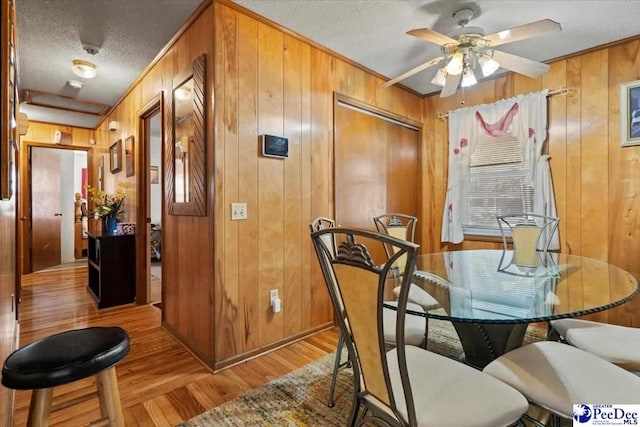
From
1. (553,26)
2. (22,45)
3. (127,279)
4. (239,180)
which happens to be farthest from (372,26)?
→ (127,279)

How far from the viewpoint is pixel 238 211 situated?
88.4 inches

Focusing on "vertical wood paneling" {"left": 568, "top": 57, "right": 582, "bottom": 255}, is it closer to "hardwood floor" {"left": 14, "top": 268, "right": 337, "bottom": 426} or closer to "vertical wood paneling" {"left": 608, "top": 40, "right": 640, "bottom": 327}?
"vertical wood paneling" {"left": 608, "top": 40, "right": 640, "bottom": 327}

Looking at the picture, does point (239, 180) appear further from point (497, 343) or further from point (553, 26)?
point (553, 26)

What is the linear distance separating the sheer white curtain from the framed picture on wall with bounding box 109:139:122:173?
4.22 m

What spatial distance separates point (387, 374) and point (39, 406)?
119 cm

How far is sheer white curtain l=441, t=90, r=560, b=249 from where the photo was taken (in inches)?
122

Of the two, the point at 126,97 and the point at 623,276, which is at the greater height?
the point at 126,97

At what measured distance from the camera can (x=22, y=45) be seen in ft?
8.79

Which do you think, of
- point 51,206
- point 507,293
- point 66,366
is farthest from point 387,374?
point 51,206

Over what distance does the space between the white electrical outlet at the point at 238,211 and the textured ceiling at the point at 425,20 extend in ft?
4.55

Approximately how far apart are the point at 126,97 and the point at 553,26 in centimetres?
428

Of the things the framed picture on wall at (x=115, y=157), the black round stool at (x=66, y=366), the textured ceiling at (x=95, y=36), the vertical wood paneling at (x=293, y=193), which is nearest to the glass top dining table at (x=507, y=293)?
the vertical wood paneling at (x=293, y=193)

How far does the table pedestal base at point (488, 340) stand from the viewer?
1.75 m

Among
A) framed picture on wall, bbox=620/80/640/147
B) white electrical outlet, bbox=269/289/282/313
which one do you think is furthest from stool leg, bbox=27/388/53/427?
framed picture on wall, bbox=620/80/640/147
